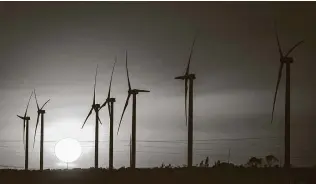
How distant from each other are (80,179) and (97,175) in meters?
3.40

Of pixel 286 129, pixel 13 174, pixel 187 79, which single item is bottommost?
pixel 13 174

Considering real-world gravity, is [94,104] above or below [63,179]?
above

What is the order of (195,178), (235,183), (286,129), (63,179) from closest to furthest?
(286,129)
(235,183)
(195,178)
(63,179)

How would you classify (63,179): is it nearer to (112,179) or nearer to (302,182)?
(112,179)

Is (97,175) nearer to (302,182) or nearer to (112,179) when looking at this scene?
(112,179)

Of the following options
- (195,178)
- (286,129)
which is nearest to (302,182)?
(286,129)

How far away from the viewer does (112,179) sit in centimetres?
4081

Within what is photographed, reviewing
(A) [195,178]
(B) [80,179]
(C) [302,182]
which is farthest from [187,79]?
(C) [302,182]

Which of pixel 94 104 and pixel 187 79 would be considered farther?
pixel 94 104

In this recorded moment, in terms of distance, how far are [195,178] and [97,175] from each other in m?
8.53

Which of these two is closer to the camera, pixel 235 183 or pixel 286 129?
pixel 286 129

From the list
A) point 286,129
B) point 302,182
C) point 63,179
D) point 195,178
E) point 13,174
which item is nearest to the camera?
point 302,182

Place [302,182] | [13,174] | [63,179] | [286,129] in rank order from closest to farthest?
[302,182] < [286,129] < [63,179] < [13,174]

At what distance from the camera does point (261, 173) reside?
42875 mm
